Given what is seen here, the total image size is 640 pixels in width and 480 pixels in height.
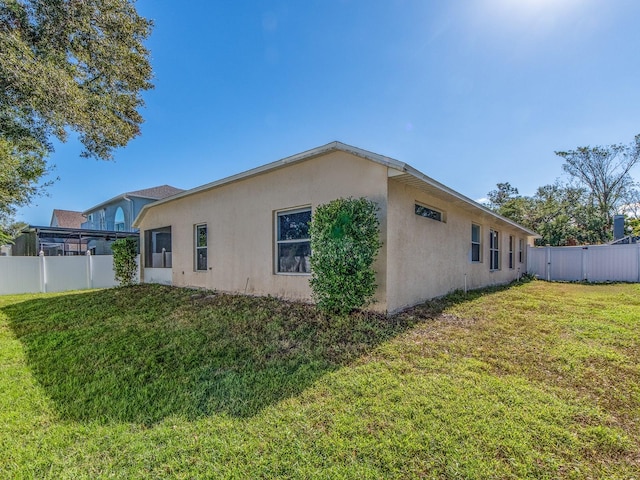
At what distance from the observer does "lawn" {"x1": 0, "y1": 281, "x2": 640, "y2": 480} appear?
2139mm

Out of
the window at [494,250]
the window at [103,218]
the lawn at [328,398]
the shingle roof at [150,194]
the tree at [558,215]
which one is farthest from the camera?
the window at [103,218]

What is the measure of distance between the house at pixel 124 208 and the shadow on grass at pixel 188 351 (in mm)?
14381

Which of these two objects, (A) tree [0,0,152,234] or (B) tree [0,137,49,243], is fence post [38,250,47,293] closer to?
(B) tree [0,137,49,243]

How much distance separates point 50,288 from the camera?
1226cm

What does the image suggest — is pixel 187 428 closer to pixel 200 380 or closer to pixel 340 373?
pixel 200 380

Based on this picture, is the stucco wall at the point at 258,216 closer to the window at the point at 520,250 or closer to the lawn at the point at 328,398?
the lawn at the point at 328,398

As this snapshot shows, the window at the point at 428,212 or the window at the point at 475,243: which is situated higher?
the window at the point at 428,212

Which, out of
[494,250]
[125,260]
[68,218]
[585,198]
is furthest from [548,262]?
[68,218]

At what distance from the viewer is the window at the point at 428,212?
6.84 metres

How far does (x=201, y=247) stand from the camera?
968cm

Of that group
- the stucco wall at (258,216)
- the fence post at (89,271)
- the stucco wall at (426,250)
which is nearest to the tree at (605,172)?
the stucco wall at (426,250)

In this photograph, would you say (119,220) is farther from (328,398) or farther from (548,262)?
(548,262)

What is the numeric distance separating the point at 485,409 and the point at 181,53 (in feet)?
36.2

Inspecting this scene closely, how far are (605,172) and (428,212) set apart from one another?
84.3ft
